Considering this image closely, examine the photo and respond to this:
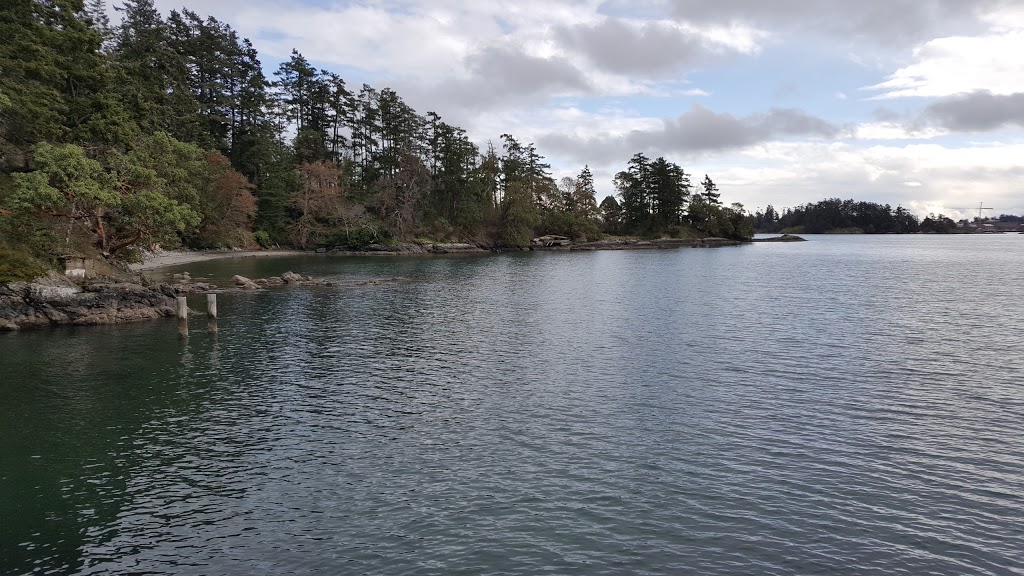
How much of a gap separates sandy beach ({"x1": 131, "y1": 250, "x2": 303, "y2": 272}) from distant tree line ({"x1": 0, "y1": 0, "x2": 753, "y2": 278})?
2.28m

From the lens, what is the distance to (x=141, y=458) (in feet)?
56.8

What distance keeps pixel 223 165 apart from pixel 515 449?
83.0 m

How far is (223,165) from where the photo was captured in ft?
281

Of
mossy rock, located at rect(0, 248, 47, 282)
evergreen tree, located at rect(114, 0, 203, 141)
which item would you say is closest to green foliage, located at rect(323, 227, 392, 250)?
evergreen tree, located at rect(114, 0, 203, 141)

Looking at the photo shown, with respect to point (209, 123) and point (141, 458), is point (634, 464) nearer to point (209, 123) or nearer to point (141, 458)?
point (141, 458)

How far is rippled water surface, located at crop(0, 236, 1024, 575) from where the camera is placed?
496 inches

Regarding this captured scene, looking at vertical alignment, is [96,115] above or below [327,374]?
above

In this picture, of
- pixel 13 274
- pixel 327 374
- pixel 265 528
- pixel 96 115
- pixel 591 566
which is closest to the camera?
pixel 591 566

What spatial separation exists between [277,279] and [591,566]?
56.1 m

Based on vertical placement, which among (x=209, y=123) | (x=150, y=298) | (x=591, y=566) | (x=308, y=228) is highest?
(x=209, y=123)

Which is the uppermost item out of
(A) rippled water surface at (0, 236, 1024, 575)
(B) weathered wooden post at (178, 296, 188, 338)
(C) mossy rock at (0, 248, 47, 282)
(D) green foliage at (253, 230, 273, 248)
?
(D) green foliage at (253, 230, 273, 248)

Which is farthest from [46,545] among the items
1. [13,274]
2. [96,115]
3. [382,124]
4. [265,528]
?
[382,124]

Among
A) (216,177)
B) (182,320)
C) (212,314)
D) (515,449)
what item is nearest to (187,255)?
(216,177)

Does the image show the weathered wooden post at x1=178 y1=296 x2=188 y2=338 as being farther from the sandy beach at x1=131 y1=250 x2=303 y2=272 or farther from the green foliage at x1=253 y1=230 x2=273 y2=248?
the green foliage at x1=253 y1=230 x2=273 y2=248
